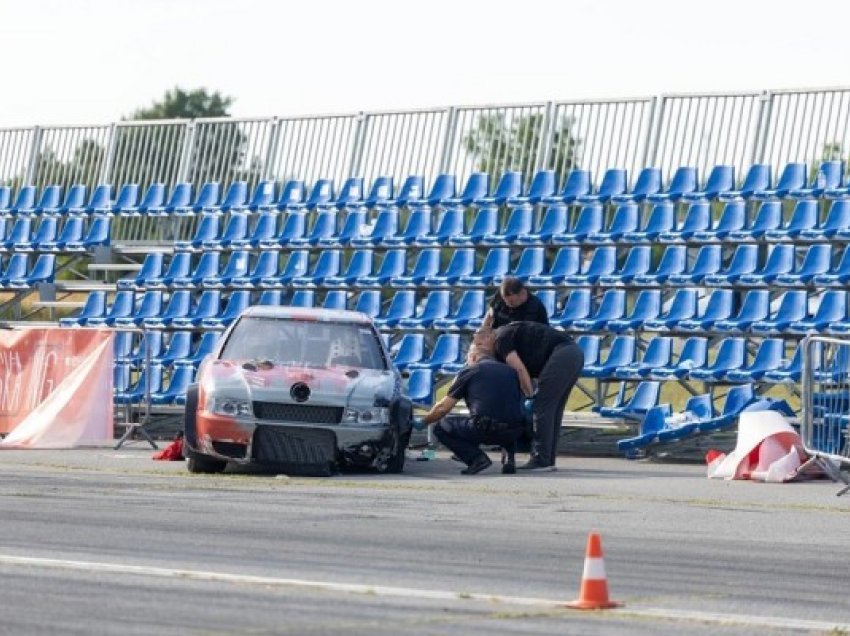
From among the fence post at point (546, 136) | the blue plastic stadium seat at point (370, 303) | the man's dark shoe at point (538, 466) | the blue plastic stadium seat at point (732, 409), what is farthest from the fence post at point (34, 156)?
the man's dark shoe at point (538, 466)

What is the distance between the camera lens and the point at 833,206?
1000 inches

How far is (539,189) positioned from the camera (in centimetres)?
2866

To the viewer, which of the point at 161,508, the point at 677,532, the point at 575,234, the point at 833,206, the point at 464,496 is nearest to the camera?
the point at 677,532

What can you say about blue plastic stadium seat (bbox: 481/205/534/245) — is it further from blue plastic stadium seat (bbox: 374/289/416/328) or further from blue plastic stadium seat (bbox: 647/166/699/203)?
blue plastic stadium seat (bbox: 647/166/699/203)

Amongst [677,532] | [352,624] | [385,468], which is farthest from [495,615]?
[385,468]

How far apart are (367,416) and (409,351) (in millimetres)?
7790

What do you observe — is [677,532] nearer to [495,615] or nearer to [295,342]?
[495,615]

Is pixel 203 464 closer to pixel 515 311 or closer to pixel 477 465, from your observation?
pixel 477 465

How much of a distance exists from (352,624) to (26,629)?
55.6 inches

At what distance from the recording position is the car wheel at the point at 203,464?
2022 cm

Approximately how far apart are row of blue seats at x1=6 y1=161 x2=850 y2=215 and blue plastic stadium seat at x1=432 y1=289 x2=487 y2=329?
1.62m

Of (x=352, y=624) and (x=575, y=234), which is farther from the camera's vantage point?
(x=575, y=234)

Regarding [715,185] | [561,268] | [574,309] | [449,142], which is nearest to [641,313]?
[574,309]

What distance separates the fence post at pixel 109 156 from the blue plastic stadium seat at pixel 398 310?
8.98 metres
